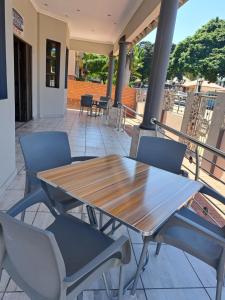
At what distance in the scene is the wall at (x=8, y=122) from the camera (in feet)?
7.15

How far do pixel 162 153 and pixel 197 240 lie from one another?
0.86 meters

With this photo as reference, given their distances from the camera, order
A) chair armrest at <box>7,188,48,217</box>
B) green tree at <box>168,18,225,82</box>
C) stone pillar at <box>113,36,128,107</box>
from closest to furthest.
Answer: chair armrest at <box>7,188,48,217</box> < stone pillar at <box>113,36,128,107</box> < green tree at <box>168,18,225,82</box>

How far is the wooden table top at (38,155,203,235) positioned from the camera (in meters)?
1.03

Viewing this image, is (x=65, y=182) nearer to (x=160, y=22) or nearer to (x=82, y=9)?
(x=160, y=22)

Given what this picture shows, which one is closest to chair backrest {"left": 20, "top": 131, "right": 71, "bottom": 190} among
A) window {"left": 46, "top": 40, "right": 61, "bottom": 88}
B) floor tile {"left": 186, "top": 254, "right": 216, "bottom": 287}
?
floor tile {"left": 186, "top": 254, "right": 216, "bottom": 287}

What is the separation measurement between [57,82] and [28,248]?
22.9 ft

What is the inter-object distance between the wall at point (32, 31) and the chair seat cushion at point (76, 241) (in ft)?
15.9

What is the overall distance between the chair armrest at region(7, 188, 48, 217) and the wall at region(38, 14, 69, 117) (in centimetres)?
589

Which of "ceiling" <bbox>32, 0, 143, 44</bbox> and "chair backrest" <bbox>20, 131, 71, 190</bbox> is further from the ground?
"ceiling" <bbox>32, 0, 143, 44</bbox>

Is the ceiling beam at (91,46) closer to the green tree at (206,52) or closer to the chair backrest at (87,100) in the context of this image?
the chair backrest at (87,100)

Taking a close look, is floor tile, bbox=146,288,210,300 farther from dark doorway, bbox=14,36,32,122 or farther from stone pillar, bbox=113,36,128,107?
stone pillar, bbox=113,36,128,107

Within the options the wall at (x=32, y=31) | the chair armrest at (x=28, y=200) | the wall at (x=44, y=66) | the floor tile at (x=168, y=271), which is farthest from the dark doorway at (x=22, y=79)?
the floor tile at (x=168, y=271)

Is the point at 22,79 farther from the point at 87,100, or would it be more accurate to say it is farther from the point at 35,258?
the point at 35,258

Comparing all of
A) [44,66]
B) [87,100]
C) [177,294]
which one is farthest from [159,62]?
[87,100]
